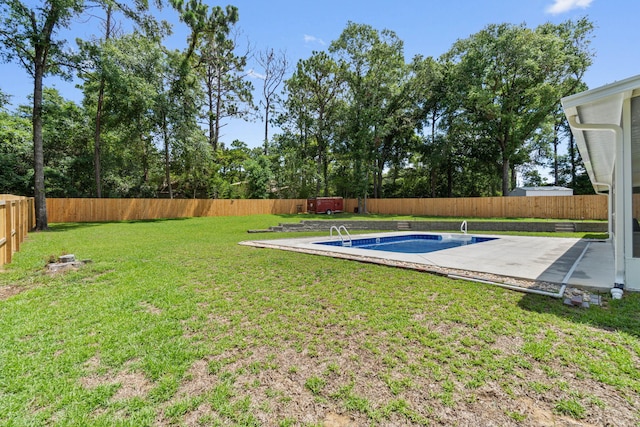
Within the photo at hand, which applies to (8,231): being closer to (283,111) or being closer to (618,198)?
(618,198)

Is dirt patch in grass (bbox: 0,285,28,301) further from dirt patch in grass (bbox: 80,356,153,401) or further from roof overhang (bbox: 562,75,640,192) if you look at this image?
roof overhang (bbox: 562,75,640,192)

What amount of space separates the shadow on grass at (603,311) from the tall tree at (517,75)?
21539 mm

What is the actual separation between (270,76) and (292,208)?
1426 centimetres

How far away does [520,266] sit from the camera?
5105mm

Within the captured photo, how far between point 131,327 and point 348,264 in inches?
145

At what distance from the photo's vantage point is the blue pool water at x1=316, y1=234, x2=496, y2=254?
9.52m

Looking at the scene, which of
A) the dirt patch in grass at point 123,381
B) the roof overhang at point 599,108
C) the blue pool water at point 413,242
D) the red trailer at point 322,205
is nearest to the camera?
the dirt patch in grass at point 123,381

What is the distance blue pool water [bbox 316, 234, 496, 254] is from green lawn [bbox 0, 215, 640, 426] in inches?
210

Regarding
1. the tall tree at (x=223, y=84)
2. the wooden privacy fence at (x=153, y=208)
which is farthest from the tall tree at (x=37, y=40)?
the tall tree at (x=223, y=84)

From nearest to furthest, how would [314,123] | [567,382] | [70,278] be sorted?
1. [567,382]
2. [70,278]
3. [314,123]

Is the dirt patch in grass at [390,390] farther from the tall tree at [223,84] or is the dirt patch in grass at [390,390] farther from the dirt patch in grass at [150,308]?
the tall tree at [223,84]

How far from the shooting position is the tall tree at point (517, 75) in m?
20.3

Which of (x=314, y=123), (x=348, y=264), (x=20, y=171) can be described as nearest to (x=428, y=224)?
(x=348, y=264)

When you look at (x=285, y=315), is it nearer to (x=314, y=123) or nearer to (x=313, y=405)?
(x=313, y=405)
